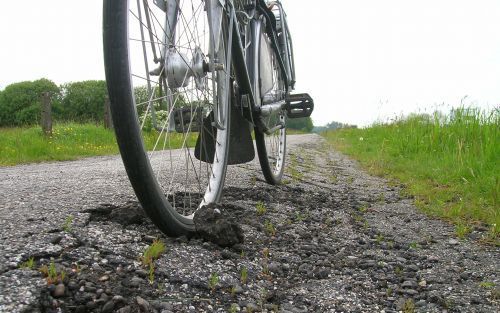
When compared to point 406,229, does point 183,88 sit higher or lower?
higher

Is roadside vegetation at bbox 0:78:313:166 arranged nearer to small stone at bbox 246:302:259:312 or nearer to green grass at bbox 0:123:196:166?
green grass at bbox 0:123:196:166

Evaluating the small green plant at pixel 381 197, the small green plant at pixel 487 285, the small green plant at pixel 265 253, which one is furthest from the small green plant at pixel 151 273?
the small green plant at pixel 381 197

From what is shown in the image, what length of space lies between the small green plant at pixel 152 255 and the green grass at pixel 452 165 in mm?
1676

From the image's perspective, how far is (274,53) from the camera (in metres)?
4.00

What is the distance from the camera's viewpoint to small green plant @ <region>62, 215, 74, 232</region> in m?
1.85

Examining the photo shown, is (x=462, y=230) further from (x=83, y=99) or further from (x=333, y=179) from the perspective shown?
(x=83, y=99)

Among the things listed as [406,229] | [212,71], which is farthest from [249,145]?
[406,229]

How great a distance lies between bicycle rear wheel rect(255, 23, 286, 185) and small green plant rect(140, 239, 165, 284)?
1.52 meters

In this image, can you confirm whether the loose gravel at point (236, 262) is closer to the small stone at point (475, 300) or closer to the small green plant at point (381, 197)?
the small stone at point (475, 300)

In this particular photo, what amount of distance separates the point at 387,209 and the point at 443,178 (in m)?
1.35

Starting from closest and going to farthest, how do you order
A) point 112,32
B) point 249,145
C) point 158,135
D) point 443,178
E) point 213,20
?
1. point 112,32
2. point 158,135
3. point 213,20
4. point 249,145
5. point 443,178

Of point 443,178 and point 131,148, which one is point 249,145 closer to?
point 131,148

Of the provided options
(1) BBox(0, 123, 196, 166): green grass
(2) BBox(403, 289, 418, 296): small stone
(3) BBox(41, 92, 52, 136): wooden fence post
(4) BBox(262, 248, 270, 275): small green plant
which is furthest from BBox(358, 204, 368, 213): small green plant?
(3) BBox(41, 92, 52, 136): wooden fence post

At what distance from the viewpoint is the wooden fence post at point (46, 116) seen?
10.3 metres
